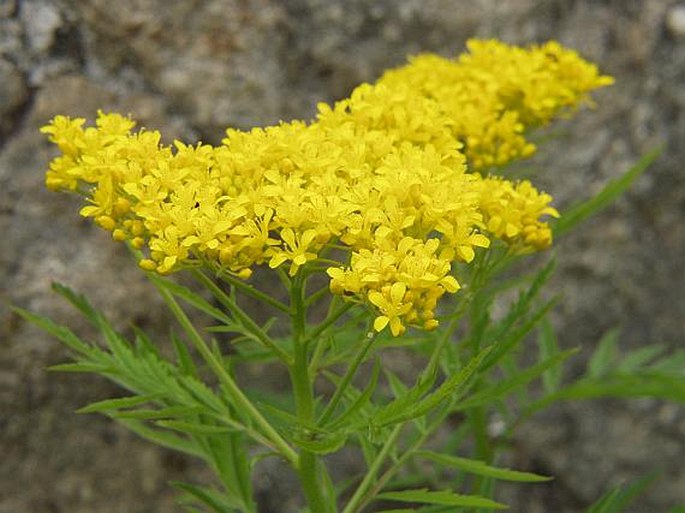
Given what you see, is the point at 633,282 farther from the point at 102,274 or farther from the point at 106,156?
the point at 106,156

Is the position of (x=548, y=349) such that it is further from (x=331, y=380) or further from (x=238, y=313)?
(x=238, y=313)

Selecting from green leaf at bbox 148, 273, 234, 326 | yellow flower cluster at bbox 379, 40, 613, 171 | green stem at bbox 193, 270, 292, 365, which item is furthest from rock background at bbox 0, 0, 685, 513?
green stem at bbox 193, 270, 292, 365

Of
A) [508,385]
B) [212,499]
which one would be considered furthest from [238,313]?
[508,385]

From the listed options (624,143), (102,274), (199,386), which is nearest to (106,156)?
(199,386)

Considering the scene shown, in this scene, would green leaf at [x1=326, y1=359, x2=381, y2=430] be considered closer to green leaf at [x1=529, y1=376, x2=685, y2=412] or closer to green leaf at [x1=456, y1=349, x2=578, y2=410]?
green leaf at [x1=456, y1=349, x2=578, y2=410]

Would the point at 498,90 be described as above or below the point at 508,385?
above

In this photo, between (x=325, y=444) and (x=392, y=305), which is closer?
Result: (x=392, y=305)
